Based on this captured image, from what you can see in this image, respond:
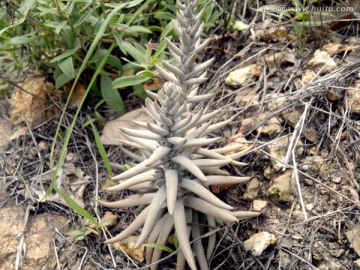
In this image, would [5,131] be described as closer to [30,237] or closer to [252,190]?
[30,237]

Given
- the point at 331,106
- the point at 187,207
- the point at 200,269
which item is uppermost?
the point at 331,106

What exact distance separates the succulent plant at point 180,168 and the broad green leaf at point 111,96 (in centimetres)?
61

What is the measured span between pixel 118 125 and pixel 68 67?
1.52 feet

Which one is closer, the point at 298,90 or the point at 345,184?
the point at 345,184

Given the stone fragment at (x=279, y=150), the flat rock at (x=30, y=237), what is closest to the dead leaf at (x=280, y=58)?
the stone fragment at (x=279, y=150)

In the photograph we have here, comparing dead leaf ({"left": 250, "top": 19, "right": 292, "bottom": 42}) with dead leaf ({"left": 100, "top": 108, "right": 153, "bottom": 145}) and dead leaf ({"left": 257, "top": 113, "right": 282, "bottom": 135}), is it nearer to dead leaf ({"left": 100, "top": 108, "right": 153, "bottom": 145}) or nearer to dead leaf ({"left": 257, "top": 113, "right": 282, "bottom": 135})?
dead leaf ({"left": 257, "top": 113, "right": 282, "bottom": 135})

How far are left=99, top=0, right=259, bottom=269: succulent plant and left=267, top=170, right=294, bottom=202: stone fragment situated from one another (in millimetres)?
203

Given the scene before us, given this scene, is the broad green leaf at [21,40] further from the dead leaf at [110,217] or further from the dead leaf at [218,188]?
the dead leaf at [218,188]

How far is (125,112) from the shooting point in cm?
274

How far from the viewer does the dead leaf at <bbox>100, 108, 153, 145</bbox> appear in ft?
8.52

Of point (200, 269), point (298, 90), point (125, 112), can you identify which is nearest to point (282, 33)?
point (298, 90)

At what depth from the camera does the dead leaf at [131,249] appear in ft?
6.88

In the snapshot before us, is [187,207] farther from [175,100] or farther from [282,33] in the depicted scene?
[282,33]

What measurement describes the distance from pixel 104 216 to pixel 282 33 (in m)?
1.58
